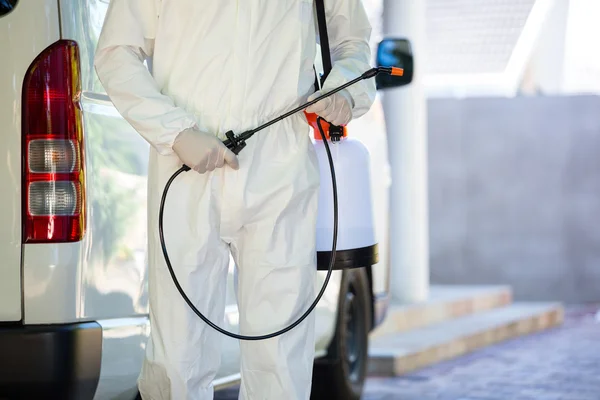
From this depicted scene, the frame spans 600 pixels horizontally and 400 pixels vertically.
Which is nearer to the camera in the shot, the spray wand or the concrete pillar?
the spray wand

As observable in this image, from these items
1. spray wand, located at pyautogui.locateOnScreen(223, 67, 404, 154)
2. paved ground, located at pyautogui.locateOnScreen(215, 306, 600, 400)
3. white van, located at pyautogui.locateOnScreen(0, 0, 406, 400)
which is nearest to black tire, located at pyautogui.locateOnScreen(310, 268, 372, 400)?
paved ground, located at pyautogui.locateOnScreen(215, 306, 600, 400)

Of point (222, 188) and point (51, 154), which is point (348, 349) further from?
point (222, 188)

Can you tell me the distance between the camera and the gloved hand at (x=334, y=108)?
111 inches

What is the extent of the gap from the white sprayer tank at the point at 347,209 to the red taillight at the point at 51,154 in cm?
71

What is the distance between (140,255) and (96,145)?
1.29 feet

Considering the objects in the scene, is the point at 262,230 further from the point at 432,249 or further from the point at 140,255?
the point at 432,249

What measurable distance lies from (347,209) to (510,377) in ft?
12.4

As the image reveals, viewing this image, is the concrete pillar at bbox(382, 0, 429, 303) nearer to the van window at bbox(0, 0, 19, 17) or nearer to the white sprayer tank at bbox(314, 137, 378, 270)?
the white sprayer tank at bbox(314, 137, 378, 270)

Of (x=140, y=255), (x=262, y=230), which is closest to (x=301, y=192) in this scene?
(x=262, y=230)

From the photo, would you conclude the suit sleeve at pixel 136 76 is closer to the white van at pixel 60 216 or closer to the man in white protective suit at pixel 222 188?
the man in white protective suit at pixel 222 188

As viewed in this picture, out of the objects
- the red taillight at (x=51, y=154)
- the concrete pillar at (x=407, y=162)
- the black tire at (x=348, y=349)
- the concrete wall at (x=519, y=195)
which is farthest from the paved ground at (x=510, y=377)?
the concrete wall at (x=519, y=195)

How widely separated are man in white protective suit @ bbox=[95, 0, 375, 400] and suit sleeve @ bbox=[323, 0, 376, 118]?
197 millimetres

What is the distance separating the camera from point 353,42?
3131mm

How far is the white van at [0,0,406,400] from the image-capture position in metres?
3.05
